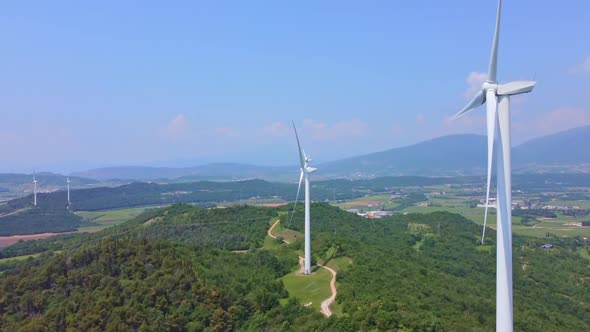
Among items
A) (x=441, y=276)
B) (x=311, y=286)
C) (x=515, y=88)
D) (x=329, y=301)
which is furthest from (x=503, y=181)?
(x=441, y=276)

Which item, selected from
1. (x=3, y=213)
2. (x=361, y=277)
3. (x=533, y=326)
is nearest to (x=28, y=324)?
(x=361, y=277)

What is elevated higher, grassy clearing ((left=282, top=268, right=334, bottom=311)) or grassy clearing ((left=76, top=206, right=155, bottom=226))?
grassy clearing ((left=282, top=268, right=334, bottom=311))

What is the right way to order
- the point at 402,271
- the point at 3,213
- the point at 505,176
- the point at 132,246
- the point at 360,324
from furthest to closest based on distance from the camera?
the point at 3,213, the point at 402,271, the point at 132,246, the point at 360,324, the point at 505,176

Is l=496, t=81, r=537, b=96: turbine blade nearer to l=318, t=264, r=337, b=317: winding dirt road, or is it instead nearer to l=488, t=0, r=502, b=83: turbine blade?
l=488, t=0, r=502, b=83: turbine blade

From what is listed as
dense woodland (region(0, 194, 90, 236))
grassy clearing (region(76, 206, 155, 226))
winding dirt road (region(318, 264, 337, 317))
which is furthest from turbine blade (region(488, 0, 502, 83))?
grassy clearing (region(76, 206, 155, 226))

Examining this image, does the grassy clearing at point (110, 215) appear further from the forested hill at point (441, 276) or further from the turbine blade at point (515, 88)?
the turbine blade at point (515, 88)

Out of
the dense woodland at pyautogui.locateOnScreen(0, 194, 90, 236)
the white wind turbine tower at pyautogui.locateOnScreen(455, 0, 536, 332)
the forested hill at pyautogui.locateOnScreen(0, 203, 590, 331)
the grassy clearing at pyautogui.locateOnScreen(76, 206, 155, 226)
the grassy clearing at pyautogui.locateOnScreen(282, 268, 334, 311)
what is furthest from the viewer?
the grassy clearing at pyautogui.locateOnScreen(76, 206, 155, 226)

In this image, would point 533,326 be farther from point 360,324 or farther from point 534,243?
point 534,243

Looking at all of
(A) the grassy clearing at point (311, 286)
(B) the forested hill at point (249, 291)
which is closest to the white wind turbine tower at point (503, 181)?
(B) the forested hill at point (249, 291)
